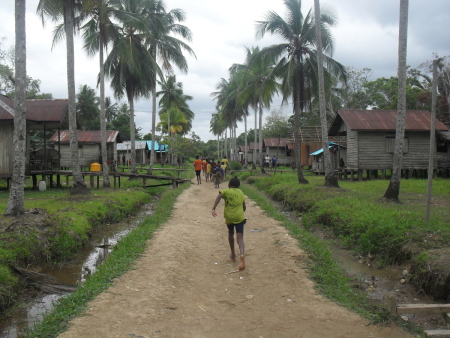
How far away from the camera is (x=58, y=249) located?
8352 millimetres

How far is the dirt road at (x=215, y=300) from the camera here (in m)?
4.48

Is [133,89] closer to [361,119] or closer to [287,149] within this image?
[361,119]

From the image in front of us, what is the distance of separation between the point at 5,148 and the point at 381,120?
2105 centimetres

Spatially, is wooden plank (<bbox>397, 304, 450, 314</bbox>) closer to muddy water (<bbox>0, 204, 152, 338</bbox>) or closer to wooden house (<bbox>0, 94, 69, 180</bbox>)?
muddy water (<bbox>0, 204, 152, 338</bbox>)

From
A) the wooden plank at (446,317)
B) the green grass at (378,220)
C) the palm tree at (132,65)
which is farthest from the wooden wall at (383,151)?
the wooden plank at (446,317)

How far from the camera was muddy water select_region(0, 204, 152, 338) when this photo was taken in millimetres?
5254

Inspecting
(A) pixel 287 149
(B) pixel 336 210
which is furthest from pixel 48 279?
(A) pixel 287 149

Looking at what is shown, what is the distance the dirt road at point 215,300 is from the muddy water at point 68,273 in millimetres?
1100

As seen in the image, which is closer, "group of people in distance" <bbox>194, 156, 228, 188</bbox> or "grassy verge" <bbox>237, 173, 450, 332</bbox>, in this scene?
"grassy verge" <bbox>237, 173, 450, 332</bbox>

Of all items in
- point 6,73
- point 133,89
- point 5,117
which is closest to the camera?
point 5,117

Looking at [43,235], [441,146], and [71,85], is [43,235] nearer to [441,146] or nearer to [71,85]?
[71,85]

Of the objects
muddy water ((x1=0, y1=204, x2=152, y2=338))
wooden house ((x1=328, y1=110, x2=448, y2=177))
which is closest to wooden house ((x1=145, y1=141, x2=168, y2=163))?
wooden house ((x1=328, y1=110, x2=448, y2=177))

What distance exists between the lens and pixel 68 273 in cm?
764

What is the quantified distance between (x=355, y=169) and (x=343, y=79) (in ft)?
25.1
